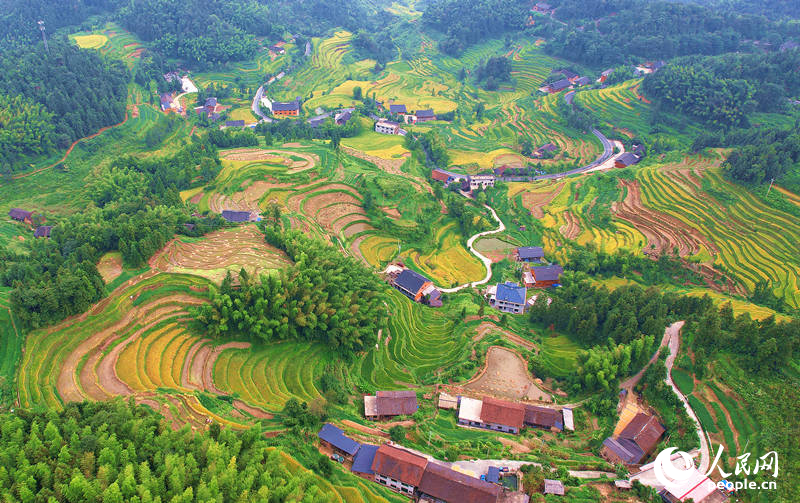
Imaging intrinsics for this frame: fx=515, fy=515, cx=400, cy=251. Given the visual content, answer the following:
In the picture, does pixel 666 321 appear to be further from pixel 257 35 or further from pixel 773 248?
pixel 257 35

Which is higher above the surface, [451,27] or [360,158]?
[451,27]

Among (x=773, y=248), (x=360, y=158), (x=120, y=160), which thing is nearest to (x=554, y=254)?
(x=773, y=248)

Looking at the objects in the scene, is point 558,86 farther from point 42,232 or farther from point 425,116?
point 42,232

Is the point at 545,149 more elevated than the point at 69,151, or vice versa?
the point at 545,149

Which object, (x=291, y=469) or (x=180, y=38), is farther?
(x=180, y=38)

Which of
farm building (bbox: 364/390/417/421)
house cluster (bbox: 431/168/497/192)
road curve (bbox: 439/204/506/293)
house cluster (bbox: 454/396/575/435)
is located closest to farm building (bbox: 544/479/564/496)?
Answer: house cluster (bbox: 454/396/575/435)

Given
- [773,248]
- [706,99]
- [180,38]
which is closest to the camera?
[773,248]

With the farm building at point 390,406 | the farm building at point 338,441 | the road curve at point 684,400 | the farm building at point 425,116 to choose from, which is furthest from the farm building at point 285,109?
the road curve at point 684,400

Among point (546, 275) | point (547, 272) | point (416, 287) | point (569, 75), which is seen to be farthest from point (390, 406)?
point (569, 75)
